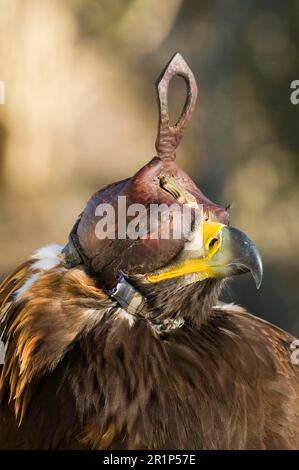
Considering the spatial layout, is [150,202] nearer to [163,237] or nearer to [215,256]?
[163,237]

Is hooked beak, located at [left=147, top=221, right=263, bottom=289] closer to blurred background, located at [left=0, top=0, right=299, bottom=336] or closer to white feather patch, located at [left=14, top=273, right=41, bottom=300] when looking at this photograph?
white feather patch, located at [left=14, top=273, right=41, bottom=300]

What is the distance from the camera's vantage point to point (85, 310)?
239 centimetres

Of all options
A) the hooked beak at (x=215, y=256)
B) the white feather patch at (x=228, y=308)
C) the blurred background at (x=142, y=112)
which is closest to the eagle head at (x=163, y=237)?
the hooked beak at (x=215, y=256)

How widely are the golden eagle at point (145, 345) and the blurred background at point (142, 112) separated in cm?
443

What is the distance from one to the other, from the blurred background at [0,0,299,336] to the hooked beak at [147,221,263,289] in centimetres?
461

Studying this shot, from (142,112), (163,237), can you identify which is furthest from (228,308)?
(142,112)

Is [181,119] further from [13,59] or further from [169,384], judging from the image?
[13,59]

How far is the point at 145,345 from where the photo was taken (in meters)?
2.38

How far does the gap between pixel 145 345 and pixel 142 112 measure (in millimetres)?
5136

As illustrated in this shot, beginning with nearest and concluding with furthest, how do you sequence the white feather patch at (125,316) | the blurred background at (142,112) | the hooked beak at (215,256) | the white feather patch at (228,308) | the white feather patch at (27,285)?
the hooked beak at (215,256)
the white feather patch at (125,316)
the white feather patch at (27,285)
the white feather patch at (228,308)
the blurred background at (142,112)

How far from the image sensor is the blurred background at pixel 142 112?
698cm

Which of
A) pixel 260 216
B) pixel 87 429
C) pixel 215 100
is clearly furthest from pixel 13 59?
pixel 87 429

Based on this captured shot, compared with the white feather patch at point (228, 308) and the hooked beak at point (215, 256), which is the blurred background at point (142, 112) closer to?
the white feather patch at point (228, 308)

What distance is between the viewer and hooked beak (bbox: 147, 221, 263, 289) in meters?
2.27
